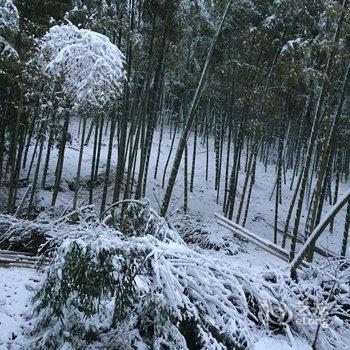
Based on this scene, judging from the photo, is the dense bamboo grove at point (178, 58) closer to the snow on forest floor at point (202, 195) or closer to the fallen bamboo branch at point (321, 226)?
the snow on forest floor at point (202, 195)

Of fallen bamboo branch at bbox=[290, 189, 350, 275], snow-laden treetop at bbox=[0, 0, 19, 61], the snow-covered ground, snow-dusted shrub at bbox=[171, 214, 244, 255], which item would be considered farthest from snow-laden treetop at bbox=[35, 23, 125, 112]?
snow-dusted shrub at bbox=[171, 214, 244, 255]

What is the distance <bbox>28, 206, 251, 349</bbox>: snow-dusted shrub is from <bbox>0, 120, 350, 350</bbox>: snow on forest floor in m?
0.76

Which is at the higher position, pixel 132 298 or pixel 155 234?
pixel 155 234

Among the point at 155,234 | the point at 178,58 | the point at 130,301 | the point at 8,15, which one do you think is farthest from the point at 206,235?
the point at 130,301

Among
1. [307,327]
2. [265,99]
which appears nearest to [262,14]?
[265,99]

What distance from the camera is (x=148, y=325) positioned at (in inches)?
136

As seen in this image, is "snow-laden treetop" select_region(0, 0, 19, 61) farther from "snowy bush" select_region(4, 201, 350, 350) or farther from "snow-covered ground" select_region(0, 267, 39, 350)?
"snowy bush" select_region(4, 201, 350, 350)

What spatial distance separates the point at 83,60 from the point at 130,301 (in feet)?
15.1

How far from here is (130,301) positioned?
3311 millimetres

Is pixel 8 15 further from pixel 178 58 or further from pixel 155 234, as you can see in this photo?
pixel 178 58

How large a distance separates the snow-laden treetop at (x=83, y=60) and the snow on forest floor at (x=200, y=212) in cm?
218

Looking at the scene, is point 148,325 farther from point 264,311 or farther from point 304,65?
point 304,65

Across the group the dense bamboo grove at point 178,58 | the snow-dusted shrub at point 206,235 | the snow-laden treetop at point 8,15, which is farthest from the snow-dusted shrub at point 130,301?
the snow-dusted shrub at point 206,235

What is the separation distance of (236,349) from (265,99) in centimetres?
960
